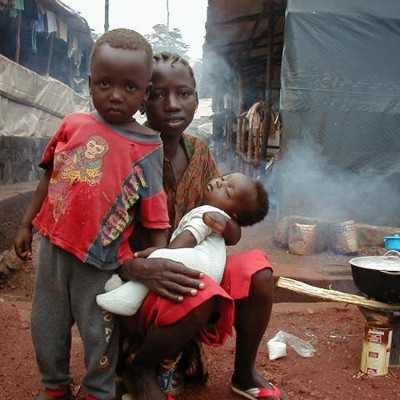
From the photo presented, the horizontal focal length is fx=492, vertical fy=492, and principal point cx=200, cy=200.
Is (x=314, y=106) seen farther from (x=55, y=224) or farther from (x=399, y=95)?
(x=55, y=224)

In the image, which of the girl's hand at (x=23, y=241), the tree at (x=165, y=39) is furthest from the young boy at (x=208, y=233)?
the tree at (x=165, y=39)

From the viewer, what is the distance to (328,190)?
605cm

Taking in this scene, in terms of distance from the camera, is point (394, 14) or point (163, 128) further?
point (394, 14)

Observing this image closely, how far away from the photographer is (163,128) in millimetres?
2016

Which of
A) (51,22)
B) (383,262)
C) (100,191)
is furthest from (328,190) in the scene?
(51,22)

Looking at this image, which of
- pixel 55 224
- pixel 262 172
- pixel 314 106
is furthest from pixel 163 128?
pixel 262 172

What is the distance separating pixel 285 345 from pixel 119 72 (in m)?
1.81

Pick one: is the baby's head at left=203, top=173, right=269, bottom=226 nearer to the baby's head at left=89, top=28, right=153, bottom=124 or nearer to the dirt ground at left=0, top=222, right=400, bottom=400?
the baby's head at left=89, top=28, right=153, bottom=124

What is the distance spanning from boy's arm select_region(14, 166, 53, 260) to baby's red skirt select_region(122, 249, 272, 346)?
0.50 metres

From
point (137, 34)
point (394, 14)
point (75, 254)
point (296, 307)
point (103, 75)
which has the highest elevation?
point (394, 14)

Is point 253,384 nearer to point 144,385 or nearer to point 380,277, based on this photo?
point 144,385

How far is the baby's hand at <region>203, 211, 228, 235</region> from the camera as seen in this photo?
183 cm

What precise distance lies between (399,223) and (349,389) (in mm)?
3854

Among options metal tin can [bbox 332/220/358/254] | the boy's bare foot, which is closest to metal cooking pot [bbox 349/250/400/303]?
the boy's bare foot
